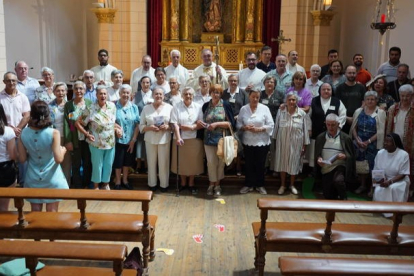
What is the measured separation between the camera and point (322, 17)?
31.8 ft

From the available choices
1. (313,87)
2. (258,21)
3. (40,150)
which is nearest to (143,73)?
(313,87)

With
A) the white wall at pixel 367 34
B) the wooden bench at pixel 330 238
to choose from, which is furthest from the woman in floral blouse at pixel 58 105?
the white wall at pixel 367 34

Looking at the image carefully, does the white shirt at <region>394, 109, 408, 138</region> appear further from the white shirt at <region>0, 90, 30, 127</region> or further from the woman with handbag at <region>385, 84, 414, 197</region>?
the white shirt at <region>0, 90, 30, 127</region>

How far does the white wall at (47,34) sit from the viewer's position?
29.9 ft

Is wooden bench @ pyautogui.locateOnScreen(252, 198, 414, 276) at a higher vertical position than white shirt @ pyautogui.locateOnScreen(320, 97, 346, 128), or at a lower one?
lower

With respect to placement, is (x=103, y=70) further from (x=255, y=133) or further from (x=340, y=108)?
(x=340, y=108)

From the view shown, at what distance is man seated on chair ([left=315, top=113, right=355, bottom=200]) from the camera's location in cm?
516

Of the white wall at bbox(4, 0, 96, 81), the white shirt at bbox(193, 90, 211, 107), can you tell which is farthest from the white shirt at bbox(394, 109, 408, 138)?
the white wall at bbox(4, 0, 96, 81)

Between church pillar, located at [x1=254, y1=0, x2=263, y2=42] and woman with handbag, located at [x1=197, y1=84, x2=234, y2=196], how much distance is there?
17.7ft

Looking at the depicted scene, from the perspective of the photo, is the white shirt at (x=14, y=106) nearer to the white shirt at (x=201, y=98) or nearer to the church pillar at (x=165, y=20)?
the white shirt at (x=201, y=98)

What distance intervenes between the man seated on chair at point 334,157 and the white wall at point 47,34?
6.77 m

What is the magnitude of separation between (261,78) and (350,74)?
128 centimetres

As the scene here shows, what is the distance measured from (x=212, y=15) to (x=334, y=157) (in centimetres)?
637

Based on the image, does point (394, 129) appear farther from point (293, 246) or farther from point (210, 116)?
point (293, 246)
